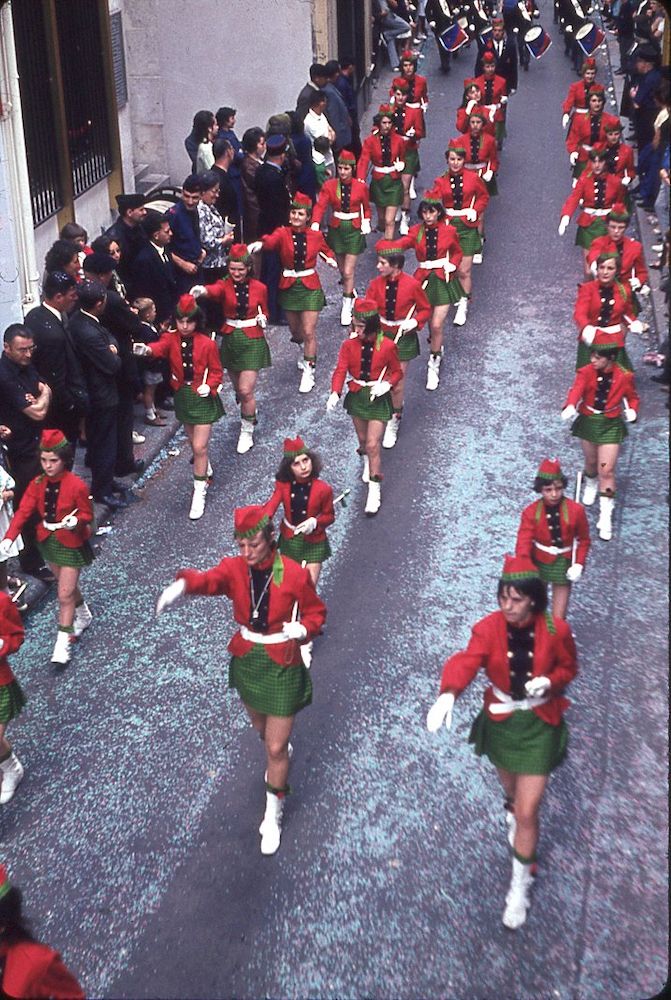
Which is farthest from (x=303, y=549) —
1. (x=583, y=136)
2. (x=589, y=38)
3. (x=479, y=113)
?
(x=589, y=38)

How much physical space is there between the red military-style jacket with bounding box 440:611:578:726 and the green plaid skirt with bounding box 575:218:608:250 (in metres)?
8.96

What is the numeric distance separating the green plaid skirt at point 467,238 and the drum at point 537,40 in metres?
13.2

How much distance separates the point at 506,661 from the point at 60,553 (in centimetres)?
354

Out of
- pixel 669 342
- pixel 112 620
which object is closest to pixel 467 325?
pixel 669 342

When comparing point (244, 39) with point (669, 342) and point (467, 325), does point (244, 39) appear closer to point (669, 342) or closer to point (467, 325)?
point (467, 325)

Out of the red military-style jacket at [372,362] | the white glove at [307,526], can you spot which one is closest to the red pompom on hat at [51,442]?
the white glove at [307,526]

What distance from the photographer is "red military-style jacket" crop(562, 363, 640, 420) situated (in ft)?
31.3

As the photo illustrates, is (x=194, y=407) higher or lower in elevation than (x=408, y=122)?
lower

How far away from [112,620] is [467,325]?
6.64 m

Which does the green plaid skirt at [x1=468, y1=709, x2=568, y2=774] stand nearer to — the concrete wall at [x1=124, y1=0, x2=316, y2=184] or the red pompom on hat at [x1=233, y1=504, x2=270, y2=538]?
the red pompom on hat at [x1=233, y1=504, x2=270, y2=538]

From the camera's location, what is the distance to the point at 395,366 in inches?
410

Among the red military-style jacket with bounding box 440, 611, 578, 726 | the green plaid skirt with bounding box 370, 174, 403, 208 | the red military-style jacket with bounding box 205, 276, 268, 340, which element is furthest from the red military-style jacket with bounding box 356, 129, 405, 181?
the red military-style jacket with bounding box 440, 611, 578, 726

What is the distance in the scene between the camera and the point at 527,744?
242 inches

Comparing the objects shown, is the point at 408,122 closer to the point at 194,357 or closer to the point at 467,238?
the point at 467,238
